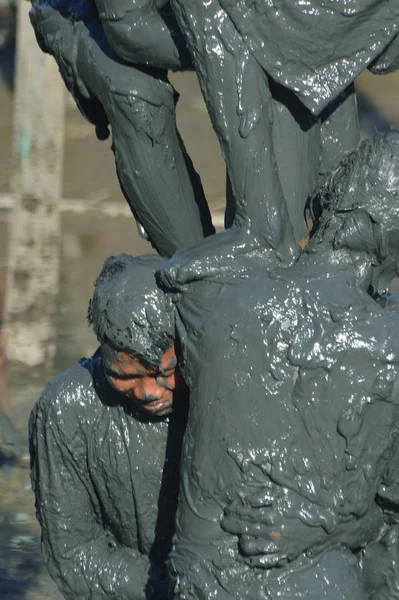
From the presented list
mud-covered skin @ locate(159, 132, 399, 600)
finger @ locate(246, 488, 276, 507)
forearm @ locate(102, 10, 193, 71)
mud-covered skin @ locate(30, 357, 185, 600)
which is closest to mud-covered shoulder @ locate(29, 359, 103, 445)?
mud-covered skin @ locate(30, 357, 185, 600)

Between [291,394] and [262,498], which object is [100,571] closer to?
[262,498]

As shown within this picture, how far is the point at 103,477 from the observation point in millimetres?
2350

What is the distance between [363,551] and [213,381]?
43cm

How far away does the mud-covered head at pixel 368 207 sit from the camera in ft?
6.98

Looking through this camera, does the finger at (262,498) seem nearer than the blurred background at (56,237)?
Yes

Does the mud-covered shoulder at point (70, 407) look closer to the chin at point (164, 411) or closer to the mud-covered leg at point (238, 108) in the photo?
the chin at point (164, 411)

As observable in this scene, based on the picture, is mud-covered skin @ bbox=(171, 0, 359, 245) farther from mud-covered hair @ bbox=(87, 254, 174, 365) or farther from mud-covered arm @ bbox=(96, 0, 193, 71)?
mud-covered hair @ bbox=(87, 254, 174, 365)

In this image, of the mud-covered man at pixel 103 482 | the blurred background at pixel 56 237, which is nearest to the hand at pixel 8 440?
the blurred background at pixel 56 237

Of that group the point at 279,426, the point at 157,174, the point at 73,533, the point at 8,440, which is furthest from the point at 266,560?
the point at 8,440

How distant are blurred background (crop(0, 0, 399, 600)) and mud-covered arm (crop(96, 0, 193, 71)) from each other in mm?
1773

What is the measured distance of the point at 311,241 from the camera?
2184mm

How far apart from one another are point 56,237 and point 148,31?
3806mm

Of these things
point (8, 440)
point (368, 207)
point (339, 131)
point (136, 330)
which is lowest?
point (8, 440)

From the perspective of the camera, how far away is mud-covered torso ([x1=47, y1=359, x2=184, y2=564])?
233 cm
